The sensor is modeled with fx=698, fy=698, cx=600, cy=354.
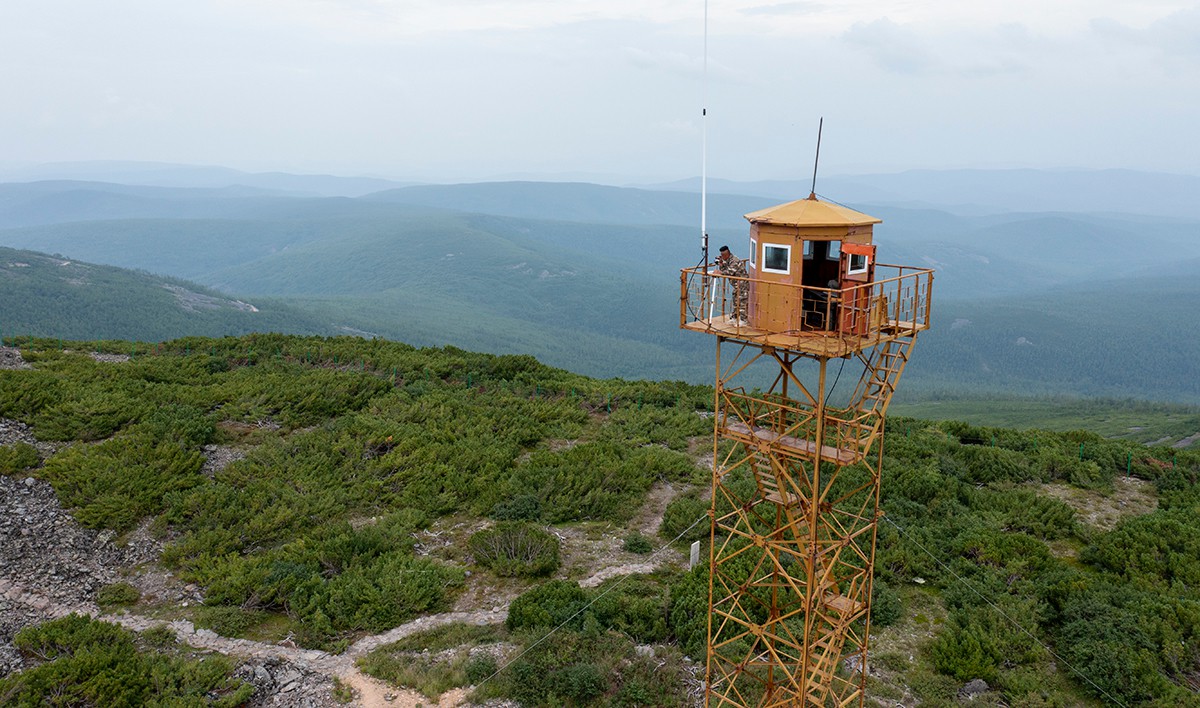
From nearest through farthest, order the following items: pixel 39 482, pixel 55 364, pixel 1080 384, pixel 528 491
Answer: pixel 39 482, pixel 528 491, pixel 55 364, pixel 1080 384

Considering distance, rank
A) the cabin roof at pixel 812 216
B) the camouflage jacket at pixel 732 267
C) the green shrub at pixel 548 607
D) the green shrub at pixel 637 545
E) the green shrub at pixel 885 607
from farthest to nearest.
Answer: the green shrub at pixel 637 545
the green shrub at pixel 885 607
the green shrub at pixel 548 607
the camouflage jacket at pixel 732 267
the cabin roof at pixel 812 216

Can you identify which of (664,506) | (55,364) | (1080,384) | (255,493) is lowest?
(1080,384)

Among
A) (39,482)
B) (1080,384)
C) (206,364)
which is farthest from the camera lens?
(1080,384)

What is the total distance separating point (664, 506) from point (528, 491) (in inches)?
192

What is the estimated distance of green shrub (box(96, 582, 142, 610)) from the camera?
1822 cm

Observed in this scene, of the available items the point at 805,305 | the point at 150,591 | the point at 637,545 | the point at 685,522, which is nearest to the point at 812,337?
the point at 805,305

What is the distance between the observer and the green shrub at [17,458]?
859 inches

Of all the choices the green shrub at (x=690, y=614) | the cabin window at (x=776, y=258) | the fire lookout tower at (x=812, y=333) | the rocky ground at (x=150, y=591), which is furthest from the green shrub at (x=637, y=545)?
the cabin window at (x=776, y=258)

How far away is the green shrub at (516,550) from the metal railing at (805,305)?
10.7 metres

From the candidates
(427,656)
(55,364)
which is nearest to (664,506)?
(427,656)

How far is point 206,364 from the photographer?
35.0 metres

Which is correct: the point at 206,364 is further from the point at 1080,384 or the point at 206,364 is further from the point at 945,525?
the point at 1080,384

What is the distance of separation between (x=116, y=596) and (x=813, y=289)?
758 inches

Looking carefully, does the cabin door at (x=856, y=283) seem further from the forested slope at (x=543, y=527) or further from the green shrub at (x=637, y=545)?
the green shrub at (x=637, y=545)
